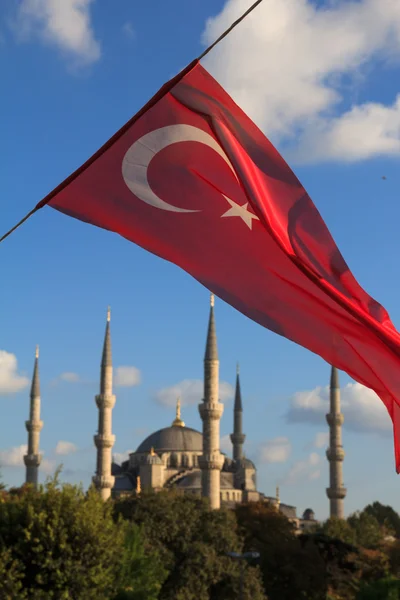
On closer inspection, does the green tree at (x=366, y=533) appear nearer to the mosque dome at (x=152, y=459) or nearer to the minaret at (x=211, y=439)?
the minaret at (x=211, y=439)

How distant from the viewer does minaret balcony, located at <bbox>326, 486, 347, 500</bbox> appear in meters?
64.8

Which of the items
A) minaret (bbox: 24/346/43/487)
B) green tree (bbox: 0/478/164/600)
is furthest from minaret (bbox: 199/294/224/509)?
green tree (bbox: 0/478/164/600)

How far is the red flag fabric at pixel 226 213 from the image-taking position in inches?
292

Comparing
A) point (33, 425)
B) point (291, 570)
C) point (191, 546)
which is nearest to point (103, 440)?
point (33, 425)

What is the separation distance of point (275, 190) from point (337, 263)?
0.75 meters

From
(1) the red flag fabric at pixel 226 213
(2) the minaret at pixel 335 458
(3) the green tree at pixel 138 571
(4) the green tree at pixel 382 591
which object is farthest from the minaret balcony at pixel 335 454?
(1) the red flag fabric at pixel 226 213

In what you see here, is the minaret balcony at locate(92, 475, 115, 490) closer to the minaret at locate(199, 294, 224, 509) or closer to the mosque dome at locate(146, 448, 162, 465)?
the minaret at locate(199, 294, 224, 509)

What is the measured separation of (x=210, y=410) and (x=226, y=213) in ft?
162

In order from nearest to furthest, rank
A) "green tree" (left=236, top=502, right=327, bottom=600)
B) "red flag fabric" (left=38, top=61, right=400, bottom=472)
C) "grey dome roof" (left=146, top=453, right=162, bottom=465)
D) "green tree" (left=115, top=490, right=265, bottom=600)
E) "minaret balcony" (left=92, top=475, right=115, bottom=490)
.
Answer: "red flag fabric" (left=38, top=61, right=400, bottom=472) → "green tree" (left=115, top=490, right=265, bottom=600) → "green tree" (left=236, top=502, right=327, bottom=600) → "minaret balcony" (left=92, top=475, right=115, bottom=490) → "grey dome roof" (left=146, top=453, right=162, bottom=465)

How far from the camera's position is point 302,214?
755cm

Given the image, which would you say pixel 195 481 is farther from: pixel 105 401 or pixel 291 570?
pixel 291 570

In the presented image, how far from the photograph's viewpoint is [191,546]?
132 feet

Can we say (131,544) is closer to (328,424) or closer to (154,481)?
(328,424)

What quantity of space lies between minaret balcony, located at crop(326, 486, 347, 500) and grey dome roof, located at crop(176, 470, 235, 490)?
1298cm
